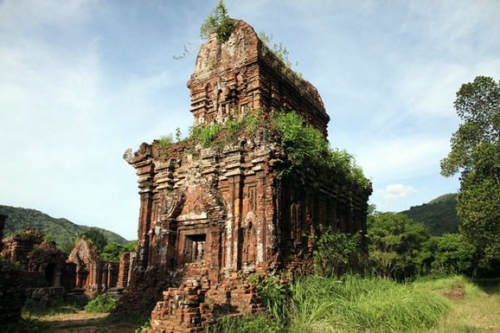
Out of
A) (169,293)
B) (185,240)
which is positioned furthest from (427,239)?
(169,293)

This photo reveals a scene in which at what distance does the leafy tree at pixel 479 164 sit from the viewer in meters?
14.7

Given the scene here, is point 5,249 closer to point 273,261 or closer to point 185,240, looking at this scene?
point 185,240

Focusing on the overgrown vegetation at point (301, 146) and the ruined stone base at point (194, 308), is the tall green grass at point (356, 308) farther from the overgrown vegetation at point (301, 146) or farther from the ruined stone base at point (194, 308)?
the overgrown vegetation at point (301, 146)

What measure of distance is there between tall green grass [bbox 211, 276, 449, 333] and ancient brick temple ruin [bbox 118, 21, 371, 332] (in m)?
0.49

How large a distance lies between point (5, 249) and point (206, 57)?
1363 centimetres

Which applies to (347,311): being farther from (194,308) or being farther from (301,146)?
(301,146)

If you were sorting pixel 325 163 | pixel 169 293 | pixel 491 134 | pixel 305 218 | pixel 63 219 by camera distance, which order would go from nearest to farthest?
pixel 169 293, pixel 305 218, pixel 325 163, pixel 491 134, pixel 63 219

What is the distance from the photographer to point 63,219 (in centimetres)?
7331

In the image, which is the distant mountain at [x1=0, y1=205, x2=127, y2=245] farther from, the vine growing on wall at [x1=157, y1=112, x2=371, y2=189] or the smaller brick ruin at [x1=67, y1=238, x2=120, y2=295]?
the vine growing on wall at [x1=157, y1=112, x2=371, y2=189]

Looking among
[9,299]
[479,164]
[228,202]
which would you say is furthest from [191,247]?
[479,164]

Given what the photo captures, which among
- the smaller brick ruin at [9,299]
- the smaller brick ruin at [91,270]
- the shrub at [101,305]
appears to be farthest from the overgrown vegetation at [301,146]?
the smaller brick ruin at [91,270]

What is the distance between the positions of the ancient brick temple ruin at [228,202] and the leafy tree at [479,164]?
4973mm

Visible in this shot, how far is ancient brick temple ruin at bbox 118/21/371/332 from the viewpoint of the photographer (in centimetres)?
833

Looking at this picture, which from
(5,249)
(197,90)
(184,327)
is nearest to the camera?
(184,327)
